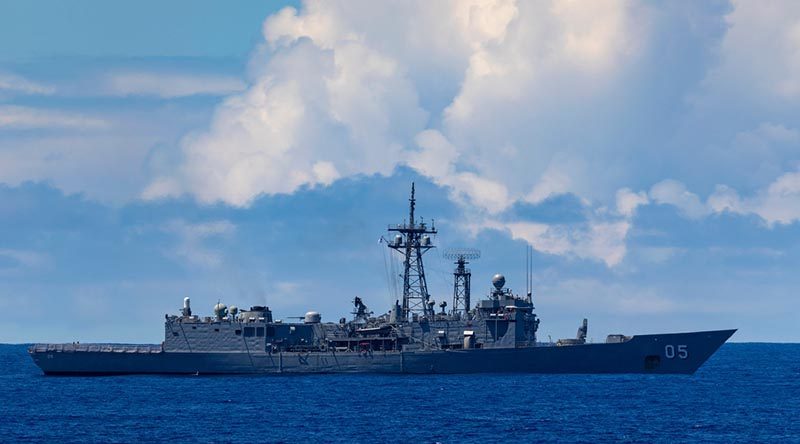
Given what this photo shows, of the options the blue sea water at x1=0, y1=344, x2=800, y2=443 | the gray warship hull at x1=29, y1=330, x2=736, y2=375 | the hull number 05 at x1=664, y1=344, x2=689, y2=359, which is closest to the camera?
the blue sea water at x1=0, y1=344, x2=800, y2=443

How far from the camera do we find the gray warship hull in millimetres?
75750

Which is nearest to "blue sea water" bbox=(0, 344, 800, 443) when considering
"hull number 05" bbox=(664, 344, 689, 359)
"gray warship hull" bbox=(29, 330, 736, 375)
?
"gray warship hull" bbox=(29, 330, 736, 375)

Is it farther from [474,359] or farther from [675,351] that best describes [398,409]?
[675,351]

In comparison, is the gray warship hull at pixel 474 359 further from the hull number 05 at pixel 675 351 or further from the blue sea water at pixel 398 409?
the blue sea water at pixel 398 409

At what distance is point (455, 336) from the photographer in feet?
255

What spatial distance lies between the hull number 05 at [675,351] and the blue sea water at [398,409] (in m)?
2.21

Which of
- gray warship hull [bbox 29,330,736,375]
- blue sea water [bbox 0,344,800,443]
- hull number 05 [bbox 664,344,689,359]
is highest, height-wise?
hull number 05 [bbox 664,344,689,359]

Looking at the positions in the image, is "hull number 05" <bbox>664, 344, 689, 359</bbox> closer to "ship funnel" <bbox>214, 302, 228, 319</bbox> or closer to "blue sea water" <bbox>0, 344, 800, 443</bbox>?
"blue sea water" <bbox>0, 344, 800, 443</bbox>

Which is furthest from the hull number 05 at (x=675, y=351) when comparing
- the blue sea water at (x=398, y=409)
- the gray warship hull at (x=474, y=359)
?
the blue sea water at (x=398, y=409)

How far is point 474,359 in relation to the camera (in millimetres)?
76562

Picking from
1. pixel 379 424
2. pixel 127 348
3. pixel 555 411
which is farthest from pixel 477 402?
pixel 127 348

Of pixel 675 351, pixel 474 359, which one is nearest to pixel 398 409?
pixel 474 359

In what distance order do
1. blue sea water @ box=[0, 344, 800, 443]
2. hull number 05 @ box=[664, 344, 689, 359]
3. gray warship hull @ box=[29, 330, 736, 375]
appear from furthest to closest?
hull number 05 @ box=[664, 344, 689, 359]
gray warship hull @ box=[29, 330, 736, 375]
blue sea water @ box=[0, 344, 800, 443]

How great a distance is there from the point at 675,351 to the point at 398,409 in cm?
2406
